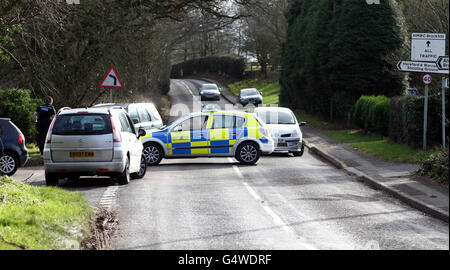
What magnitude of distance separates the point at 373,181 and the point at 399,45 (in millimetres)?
18364

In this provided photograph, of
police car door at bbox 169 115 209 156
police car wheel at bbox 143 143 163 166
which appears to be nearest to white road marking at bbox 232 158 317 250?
police car door at bbox 169 115 209 156

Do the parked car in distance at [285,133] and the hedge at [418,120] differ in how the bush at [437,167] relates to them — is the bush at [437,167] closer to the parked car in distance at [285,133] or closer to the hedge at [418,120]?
the hedge at [418,120]

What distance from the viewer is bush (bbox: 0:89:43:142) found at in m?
23.4

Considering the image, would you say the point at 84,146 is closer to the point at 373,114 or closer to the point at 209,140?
the point at 209,140

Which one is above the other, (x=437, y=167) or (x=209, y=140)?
(x=209, y=140)

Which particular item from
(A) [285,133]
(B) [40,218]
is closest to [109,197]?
(B) [40,218]

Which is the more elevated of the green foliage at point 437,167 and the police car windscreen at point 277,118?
the police car windscreen at point 277,118

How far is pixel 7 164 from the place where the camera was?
1769 cm

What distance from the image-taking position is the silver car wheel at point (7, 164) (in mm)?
17625

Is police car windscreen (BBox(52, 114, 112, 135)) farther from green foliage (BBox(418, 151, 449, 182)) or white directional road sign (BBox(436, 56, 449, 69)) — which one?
white directional road sign (BBox(436, 56, 449, 69))

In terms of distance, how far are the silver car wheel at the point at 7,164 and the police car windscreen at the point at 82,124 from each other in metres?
3.29

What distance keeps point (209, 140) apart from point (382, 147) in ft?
20.7

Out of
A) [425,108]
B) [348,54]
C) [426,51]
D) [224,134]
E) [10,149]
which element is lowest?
[10,149]

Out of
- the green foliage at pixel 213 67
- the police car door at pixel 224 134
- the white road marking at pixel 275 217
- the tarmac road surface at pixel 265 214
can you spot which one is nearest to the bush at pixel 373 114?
the police car door at pixel 224 134
